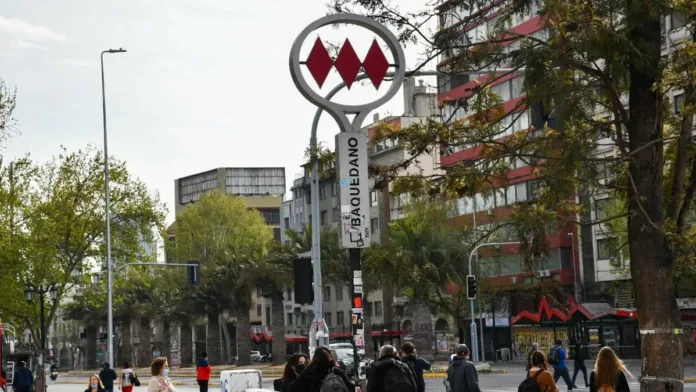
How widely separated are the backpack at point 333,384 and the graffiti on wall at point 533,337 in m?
57.6

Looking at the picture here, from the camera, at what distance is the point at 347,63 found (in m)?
12.0

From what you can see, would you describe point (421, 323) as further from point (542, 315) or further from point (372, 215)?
point (372, 215)

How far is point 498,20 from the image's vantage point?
45.2 ft

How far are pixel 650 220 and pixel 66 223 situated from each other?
5372 centimetres

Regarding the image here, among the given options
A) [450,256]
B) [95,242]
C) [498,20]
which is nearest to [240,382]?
[498,20]

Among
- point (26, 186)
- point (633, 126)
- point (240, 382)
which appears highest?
point (26, 186)

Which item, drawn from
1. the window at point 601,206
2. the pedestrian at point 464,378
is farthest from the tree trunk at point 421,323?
the pedestrian at point 464,378

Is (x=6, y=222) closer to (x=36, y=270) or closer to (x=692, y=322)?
(x=36, y=270)

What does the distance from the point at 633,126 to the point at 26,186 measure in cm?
5246

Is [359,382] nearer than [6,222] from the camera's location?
Yes

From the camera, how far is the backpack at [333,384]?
11727 millimetres

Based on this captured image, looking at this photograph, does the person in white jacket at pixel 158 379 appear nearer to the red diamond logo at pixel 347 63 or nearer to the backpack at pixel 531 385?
the backpack at pixel 531 385

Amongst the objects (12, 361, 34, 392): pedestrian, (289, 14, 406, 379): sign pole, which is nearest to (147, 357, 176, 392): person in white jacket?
(289, 14, 406, 379): sign pole

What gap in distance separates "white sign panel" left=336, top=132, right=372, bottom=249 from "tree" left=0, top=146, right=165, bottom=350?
5135 centimetres
